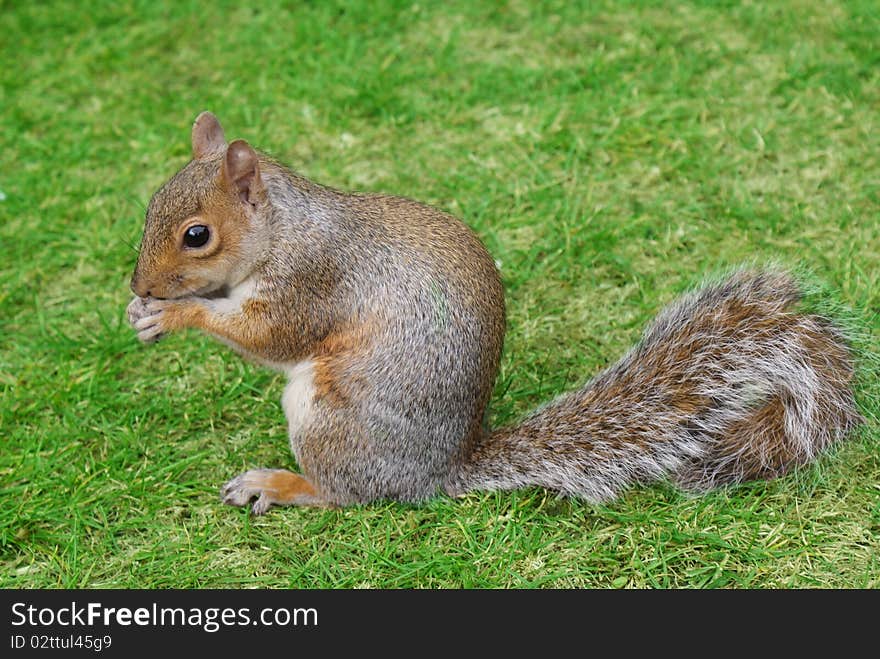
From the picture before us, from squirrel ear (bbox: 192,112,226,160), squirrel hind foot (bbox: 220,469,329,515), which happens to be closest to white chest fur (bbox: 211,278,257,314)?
squirrel ear (bbox: 192,112,226,160)

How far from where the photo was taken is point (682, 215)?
372cm

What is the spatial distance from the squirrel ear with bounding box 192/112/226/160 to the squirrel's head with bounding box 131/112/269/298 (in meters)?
0.12

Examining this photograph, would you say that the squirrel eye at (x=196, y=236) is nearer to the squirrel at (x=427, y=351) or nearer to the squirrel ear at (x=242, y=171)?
the squirrel at (x=427, y=351)

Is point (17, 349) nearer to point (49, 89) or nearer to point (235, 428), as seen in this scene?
point (235, 428)

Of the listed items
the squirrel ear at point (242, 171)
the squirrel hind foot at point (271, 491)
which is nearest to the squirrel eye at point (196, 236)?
the squirrel ear at point (242, 171)

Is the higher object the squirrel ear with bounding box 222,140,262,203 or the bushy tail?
the squirrel ear with bounding box 222,140,262,203

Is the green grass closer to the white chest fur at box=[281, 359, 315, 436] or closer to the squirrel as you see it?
the squirrel

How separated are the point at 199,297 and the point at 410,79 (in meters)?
2.14

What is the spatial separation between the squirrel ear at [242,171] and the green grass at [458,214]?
32.5 inches

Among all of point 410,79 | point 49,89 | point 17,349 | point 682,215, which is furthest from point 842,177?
point 49,89

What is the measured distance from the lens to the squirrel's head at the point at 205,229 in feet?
8.18

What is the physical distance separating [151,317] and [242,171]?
1.45 feet

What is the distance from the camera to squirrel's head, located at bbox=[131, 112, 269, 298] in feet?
8.18

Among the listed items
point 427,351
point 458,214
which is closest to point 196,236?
point 427,351
